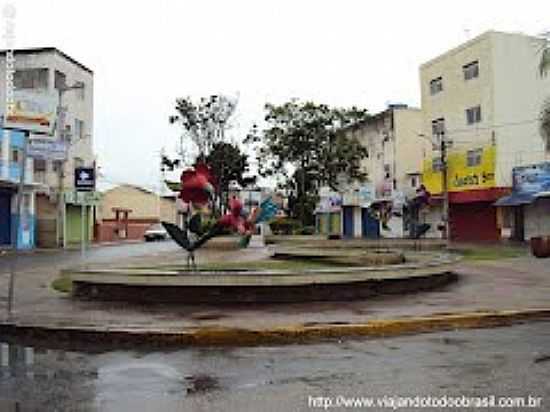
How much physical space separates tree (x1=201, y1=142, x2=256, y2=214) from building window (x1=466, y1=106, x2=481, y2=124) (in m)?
16.0

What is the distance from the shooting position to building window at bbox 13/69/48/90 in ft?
159

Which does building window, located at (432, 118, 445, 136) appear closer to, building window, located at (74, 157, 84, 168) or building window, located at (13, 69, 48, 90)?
building window, located at (74, 157, 84, 168)

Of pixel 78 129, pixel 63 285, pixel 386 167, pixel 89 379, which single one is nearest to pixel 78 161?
pixel 78 129

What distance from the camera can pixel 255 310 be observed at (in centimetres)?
1170

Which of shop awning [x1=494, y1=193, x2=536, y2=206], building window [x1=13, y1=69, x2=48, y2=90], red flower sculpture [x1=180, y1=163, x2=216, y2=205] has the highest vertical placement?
building window [x1=13, y1=69, x2=48, y2=90]

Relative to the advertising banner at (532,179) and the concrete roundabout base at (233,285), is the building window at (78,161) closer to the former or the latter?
the advertising banner at (532,179)

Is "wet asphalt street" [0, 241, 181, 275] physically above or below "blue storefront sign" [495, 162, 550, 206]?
below

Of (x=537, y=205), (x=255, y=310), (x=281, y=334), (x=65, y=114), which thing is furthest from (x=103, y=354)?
(x=65, y=114)

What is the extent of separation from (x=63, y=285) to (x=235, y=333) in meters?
7.53

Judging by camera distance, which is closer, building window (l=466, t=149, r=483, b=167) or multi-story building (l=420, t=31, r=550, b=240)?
multi-story building (l=420, t=31, r=550, b=240)

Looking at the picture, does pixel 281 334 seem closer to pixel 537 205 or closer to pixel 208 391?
pixel 208 391

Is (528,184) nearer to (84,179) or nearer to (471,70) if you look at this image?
(471,70)

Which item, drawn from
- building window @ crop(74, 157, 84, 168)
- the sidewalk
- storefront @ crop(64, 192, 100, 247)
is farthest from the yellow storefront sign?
the sidewalk

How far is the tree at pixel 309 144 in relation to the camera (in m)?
52.2
